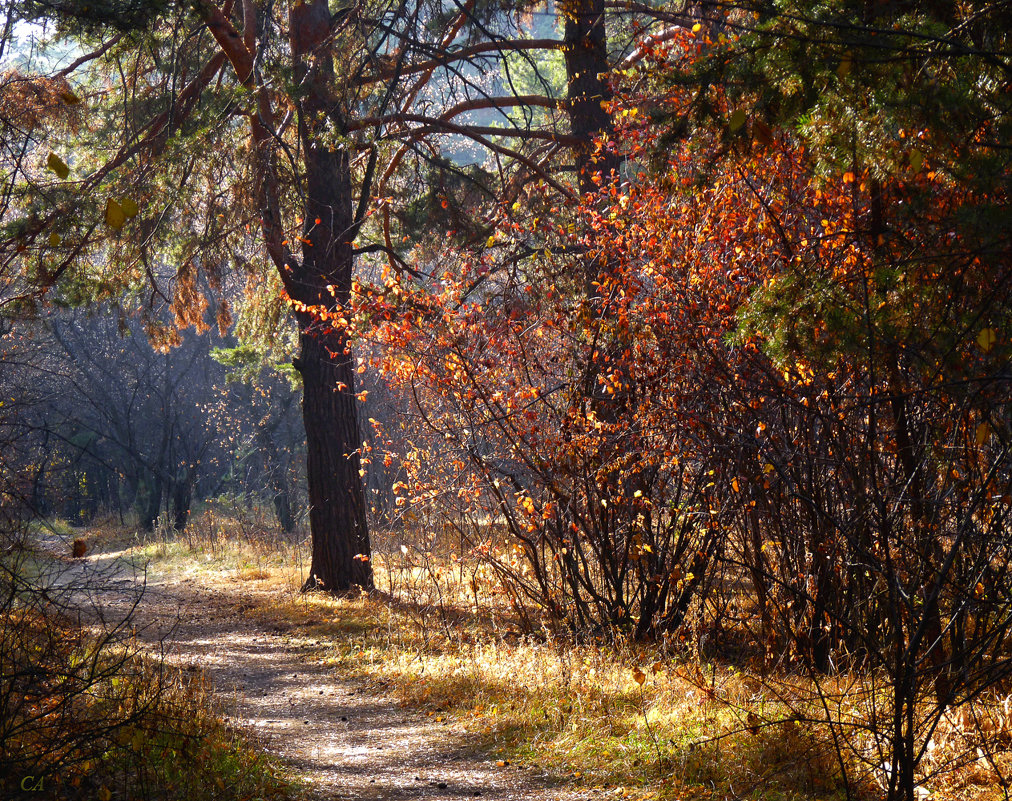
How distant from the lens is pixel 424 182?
39.5 feet

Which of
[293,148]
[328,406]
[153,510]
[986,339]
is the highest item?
[293,148]

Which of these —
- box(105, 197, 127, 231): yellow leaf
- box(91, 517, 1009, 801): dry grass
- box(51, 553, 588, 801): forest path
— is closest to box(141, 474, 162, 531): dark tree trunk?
box(51, 553, 588, 801): forest path

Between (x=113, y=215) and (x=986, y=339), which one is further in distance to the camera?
(x=113, y=215)

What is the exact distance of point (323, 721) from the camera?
6410 millimetres

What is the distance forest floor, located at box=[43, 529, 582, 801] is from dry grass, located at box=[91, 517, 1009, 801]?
0.49ft

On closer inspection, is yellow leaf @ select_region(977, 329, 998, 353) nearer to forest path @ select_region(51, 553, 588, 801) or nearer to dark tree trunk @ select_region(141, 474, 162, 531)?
forest path @ select_region(51, 553, 588, 801)

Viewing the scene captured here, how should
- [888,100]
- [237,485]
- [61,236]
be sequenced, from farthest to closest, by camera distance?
[237,485] → [61,236] → [888,100]

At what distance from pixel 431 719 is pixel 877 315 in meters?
4.03

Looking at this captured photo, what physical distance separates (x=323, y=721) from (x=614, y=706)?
222 cm

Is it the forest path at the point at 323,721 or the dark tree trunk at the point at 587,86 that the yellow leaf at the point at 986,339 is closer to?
the forest path at the point at 323,721

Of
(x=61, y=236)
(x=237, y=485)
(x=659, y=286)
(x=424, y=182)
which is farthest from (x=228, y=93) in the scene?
(x=237, y=485)

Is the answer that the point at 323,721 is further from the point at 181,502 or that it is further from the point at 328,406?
the point at 181,502

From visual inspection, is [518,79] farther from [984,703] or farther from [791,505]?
[984,703]

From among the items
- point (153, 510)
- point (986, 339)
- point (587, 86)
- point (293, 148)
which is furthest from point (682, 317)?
point (153, 510)
